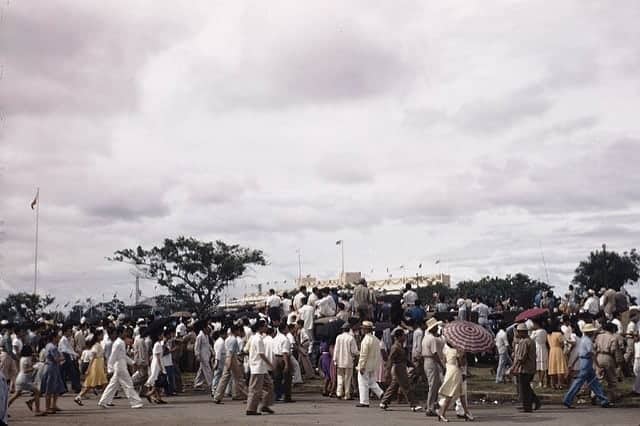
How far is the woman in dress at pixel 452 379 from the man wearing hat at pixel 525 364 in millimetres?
1617

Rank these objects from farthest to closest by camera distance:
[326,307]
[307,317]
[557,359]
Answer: [326,307] → [307,317] → [557,359]

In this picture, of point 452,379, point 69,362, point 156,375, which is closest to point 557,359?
point 452,379

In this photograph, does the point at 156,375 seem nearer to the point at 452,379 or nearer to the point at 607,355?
the point at 452,379

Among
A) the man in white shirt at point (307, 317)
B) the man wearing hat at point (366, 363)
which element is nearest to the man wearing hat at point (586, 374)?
the man wearing hat at point (366, 363)

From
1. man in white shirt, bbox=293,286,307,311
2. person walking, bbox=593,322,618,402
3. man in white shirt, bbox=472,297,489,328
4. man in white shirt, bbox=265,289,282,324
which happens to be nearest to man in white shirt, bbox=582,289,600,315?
man in white shirt, bbox=472,297,489,328

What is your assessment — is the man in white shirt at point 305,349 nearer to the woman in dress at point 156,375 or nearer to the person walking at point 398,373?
the woman in dress at point 156,375

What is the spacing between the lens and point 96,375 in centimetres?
1914

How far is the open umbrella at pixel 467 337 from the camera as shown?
14.5 m

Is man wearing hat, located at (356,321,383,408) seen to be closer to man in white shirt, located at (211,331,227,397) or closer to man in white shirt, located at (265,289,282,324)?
man in white shirt, located at (211,331,227,397)

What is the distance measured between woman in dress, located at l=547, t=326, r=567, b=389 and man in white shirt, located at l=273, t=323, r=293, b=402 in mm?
6971

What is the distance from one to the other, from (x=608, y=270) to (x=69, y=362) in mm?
61076

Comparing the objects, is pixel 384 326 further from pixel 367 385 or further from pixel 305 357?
pixel 367 385

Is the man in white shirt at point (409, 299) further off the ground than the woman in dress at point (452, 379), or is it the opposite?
the man in white shirt at point (409, 299)

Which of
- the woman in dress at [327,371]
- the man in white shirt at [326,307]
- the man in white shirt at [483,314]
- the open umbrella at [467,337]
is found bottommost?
the woman in dress at [327,371]
